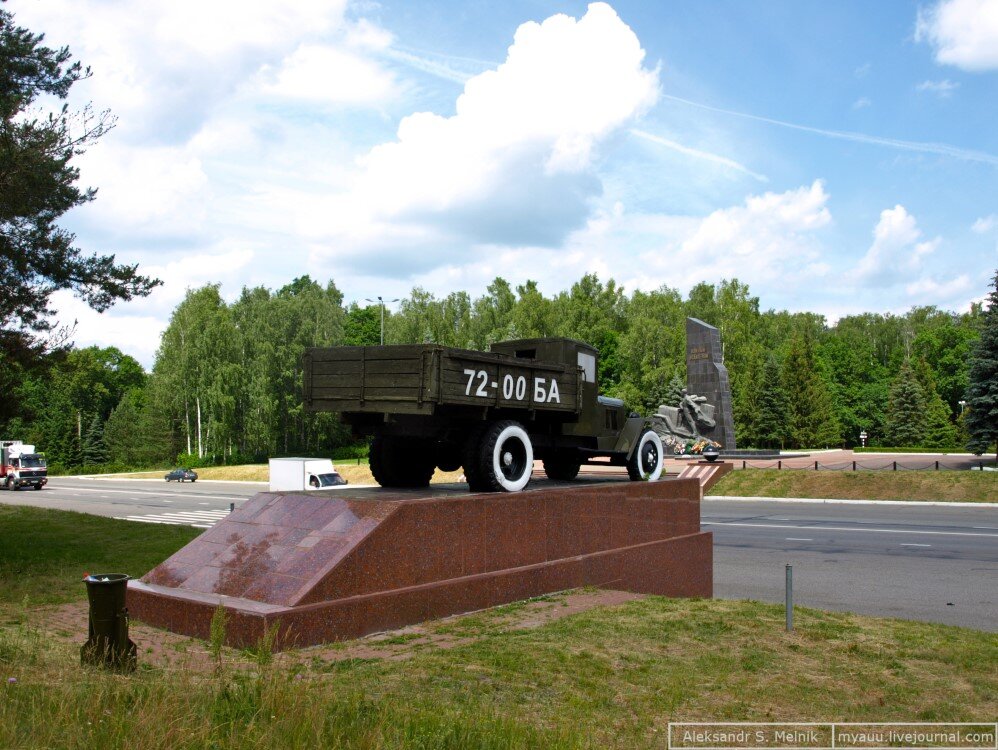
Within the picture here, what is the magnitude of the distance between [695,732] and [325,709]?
2192 millimetres

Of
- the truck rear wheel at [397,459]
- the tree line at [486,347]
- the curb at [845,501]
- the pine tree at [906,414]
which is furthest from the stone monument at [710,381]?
the truck rear wheel at [397,459]

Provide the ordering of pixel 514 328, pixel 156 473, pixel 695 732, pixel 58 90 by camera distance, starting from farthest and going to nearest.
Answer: pixel 514 328
pixel 156 473
pixel 58 90
pixel 695 732

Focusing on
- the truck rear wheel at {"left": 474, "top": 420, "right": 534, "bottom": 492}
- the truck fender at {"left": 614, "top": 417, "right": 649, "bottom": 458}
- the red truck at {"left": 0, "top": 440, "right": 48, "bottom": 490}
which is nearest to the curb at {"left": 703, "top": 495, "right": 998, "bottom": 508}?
the truck fender at {"left": 614, "top": 417, "right": 649, "bottom": 458}

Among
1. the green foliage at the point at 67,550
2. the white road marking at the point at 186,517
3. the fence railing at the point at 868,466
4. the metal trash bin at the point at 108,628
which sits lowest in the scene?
the white road marking at the point at 186,517

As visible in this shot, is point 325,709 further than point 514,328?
No

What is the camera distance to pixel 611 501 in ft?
33.8

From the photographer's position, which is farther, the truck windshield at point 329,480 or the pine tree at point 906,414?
the pine tree at point 906,414

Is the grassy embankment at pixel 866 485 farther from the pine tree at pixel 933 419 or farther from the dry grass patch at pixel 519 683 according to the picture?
the pine tree at pixel 933 419

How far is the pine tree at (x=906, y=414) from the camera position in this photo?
6091 centimetres

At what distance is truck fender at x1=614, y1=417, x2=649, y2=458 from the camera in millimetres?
11250

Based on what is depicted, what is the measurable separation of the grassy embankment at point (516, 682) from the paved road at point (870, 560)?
3507 mm

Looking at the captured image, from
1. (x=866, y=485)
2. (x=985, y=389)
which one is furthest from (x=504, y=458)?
(x=985, y=389)

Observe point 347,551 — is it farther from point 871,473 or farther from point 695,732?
point 871,473

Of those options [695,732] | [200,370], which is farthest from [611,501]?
[200,370]
